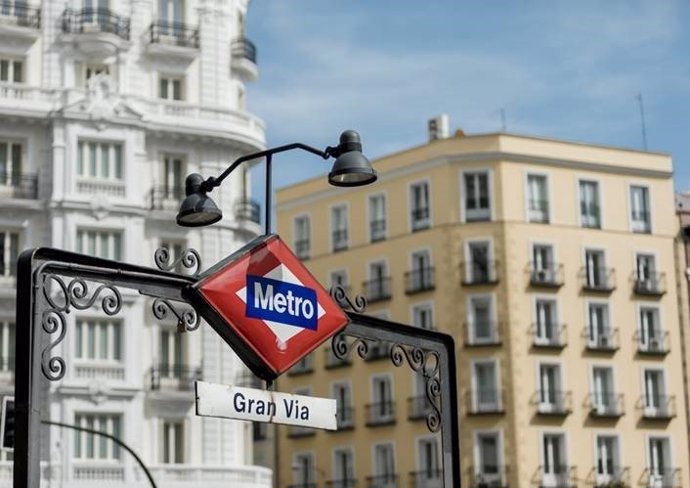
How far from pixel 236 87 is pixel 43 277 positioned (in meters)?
49.8

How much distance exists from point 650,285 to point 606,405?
20.2 feet

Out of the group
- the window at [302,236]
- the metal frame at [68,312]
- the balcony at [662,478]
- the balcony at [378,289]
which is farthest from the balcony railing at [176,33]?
the metal frame at [68,312]

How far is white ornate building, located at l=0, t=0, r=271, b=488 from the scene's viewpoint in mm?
54438

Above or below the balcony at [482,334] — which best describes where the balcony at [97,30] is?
above

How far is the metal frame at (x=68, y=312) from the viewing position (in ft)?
37.1

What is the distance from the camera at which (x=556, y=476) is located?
234 feet

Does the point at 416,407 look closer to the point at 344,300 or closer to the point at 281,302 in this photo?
the point at 344,300

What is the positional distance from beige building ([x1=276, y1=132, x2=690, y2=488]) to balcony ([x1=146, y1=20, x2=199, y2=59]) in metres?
17.8

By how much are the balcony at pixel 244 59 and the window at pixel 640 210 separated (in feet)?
73.9

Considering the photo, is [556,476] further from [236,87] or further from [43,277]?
[43,277]

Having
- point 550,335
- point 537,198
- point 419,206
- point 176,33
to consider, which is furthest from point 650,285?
point 176,33

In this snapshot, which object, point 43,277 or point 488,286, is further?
point 488,286

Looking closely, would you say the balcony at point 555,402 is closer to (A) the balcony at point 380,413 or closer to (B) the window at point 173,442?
(A) the balcony at point 380,413

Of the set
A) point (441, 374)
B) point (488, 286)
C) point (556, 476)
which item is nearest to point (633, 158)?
point (488, 286)
